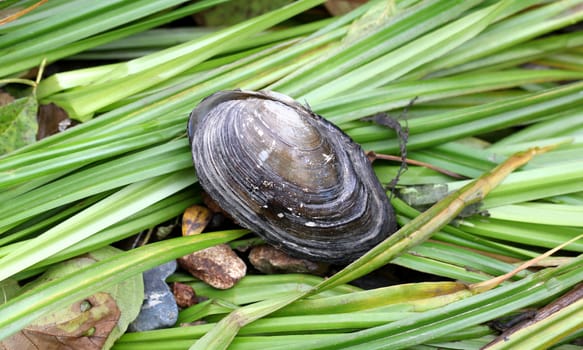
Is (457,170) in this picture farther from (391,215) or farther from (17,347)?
(17,347)

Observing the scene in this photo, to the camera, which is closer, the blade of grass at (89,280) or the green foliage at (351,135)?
the blade of grass at (89,280)

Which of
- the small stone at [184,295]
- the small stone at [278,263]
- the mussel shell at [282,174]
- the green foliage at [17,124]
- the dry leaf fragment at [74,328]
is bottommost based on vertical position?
the dry leaf fragment at [74,328]

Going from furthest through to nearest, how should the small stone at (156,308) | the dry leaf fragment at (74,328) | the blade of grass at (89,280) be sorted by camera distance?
1. the small stone at (156,308)
2. the dry leaf fragment at (74,328)
3. the blade of grass at (89,280)

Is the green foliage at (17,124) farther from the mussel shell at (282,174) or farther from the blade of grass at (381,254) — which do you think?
the blade of grass at (381,254)

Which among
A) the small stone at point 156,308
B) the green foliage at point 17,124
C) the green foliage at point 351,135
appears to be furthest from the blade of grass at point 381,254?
the green foliage at point 17,124

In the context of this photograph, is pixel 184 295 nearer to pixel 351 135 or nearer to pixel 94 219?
pixel 94 219

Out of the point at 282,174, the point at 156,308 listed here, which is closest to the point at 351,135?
the point at 282,174
